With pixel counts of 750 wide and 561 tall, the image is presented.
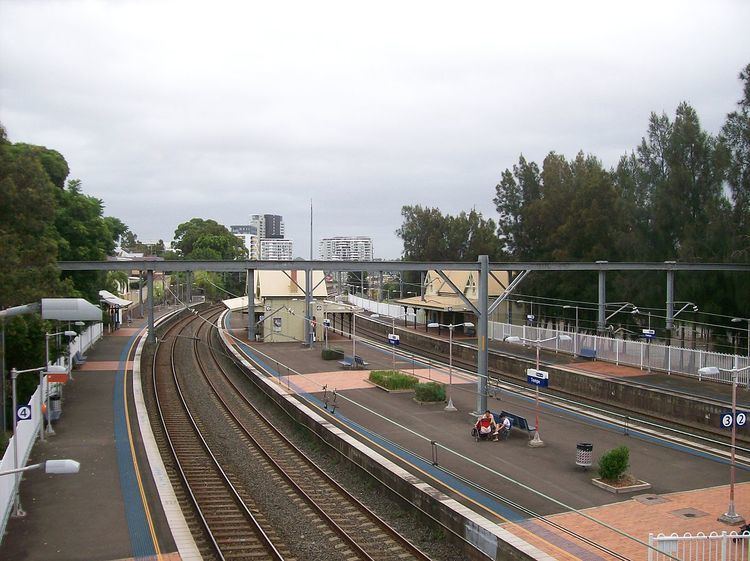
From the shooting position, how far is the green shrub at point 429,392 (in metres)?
21.7

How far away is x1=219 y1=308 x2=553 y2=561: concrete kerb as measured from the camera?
1025cm

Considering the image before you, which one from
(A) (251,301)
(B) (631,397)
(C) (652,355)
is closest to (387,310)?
(A) (251,301)

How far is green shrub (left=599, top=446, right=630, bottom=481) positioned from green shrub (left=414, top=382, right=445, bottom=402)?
Result: 871cm

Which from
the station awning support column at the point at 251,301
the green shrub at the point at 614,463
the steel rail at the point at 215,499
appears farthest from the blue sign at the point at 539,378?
the station awning support column at the point at 251,301

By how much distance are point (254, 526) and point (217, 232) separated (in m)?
103

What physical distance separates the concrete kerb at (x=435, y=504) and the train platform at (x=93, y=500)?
4.61 m

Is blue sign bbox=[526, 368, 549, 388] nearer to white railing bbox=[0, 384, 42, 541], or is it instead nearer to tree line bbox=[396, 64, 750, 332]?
white railing bbox=[0, 384, 42, 541]

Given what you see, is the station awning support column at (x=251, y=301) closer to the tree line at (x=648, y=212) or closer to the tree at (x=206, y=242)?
the tree line at (x=648, y=212)

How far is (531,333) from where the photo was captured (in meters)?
34.9

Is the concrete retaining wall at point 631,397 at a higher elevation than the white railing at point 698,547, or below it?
below

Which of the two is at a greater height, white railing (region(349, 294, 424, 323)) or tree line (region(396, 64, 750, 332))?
tree line (region(396, 64, 750, 332))

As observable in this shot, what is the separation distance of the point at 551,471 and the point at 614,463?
→ 1.60m

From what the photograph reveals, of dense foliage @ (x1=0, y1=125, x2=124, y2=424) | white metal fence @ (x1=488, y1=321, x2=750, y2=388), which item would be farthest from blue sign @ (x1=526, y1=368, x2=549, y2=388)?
dense foliage @ (x1=0, y1=125, x2=124, y2=424)

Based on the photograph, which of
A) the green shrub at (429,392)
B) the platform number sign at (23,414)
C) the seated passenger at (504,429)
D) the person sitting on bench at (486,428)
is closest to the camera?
the platform number sign at (23,414)
